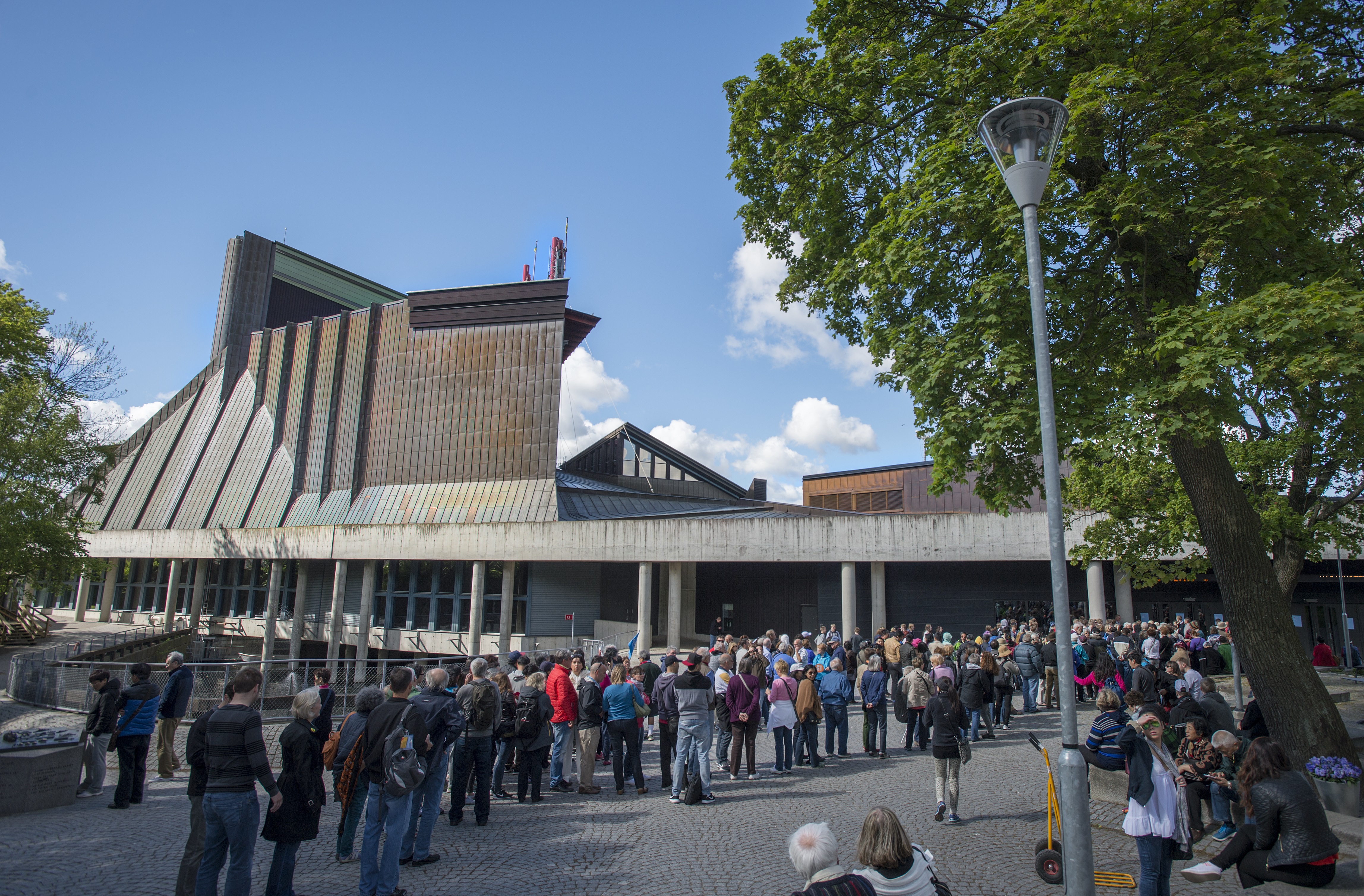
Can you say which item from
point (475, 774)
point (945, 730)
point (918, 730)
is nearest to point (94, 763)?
point (475, 774)

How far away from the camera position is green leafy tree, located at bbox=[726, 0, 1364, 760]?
7.75 meters

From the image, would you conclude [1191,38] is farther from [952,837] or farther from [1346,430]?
[952,837]

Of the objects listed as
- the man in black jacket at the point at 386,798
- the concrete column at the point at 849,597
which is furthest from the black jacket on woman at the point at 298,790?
the concrete column at the point at 849,597

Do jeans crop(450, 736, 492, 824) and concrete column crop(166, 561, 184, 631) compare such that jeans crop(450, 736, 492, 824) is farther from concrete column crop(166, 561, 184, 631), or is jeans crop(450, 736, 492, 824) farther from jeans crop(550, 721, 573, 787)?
concrete column crop(166, 561, 184, 631)

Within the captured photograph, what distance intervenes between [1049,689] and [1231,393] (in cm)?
1006

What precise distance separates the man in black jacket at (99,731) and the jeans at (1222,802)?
12232 millimetres

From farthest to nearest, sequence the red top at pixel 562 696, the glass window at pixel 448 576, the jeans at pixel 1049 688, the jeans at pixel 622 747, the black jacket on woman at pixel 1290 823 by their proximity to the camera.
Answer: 1. the glass window at pixel 448 576
2. the jeans at pixel 1049 688
3. the red top at pixel 562 696
4. the jeans at pixel 622 747
5. the black jacket on woman at pixel 1290 823

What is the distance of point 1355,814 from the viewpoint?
→ 25.2ft

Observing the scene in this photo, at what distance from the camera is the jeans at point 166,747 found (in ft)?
32.5

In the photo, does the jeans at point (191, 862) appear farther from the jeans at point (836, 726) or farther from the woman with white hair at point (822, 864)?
the jeans at point (836, 726)

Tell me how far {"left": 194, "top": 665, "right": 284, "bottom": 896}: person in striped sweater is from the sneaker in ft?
24.4

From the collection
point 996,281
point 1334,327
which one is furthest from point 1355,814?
point 996,281

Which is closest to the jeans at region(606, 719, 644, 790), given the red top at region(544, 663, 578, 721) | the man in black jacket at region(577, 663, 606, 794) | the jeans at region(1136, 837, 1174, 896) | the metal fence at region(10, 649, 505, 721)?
the man in black jacket at region(577, 663, 606, 794)

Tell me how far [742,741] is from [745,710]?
661 mm
